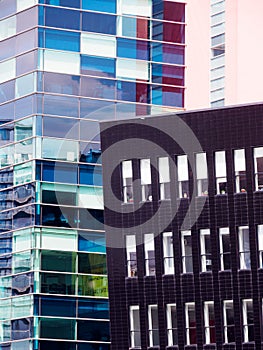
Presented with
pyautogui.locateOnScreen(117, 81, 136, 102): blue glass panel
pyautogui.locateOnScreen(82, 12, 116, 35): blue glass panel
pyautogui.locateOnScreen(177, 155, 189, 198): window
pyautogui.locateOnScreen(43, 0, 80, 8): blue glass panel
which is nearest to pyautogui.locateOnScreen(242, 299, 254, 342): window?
pyautogui.locateOnScreen(177, 155, 189, 198): window

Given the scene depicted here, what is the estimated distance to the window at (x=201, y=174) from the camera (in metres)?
87.3

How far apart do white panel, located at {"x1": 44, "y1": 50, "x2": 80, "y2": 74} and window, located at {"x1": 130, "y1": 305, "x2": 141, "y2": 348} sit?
16.2 meters

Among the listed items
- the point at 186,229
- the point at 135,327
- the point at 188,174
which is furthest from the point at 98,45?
the point at 135,327

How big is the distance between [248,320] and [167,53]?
21.3m

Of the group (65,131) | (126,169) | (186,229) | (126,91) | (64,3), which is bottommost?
(186,229)

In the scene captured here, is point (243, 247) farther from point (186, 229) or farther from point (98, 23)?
point (98, 23)

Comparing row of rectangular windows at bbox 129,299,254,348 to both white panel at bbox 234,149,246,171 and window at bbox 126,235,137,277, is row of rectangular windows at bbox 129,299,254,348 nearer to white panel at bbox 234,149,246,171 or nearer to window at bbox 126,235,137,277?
window at bbox 126,235,137,277

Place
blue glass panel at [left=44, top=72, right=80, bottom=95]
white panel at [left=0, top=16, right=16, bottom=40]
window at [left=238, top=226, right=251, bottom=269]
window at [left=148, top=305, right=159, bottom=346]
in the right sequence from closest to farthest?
window at [left=238, top=226, right=251, bottom=269] < window at [left=148, top=305, right=159, bottom=346] < blue glass panel at [left=44, top=72, right=80, bottom=95] < white panel at [left=0, top=16, right=16, bottom=40]

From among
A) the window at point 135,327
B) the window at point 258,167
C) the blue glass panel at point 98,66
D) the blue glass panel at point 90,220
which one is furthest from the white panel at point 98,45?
the window at point 135,327

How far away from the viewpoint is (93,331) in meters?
95.2

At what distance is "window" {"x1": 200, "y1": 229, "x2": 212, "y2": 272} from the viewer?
8669 centimetres

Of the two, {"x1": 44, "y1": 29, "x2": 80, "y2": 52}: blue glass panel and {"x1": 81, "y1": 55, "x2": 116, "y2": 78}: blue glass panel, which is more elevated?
{"x1": 44, "y1": 29, "x2": 80, "y2": 52}: blue glass panel

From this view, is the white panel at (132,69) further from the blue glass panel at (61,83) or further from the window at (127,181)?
the window at (127,181)

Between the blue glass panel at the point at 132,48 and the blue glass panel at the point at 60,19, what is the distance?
2630 mm
